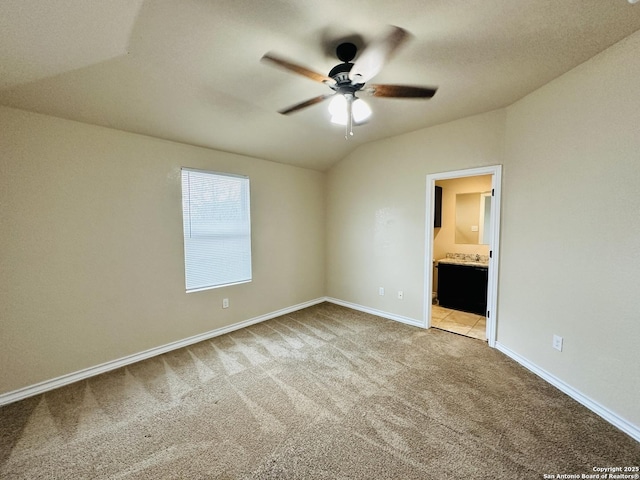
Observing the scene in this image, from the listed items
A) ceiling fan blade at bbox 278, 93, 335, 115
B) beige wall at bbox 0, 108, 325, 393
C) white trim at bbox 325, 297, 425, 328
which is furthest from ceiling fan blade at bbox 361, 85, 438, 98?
white trim at bbox 325, 297, 425, 328

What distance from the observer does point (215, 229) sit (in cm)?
327

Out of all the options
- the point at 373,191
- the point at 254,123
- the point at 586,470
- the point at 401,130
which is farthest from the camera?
the point at 373,191

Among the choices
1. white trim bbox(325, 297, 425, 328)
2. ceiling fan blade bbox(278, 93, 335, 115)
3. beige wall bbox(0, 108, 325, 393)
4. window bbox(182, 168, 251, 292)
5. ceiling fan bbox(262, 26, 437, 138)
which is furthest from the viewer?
white trim bbox(325, 297, 425, 328)

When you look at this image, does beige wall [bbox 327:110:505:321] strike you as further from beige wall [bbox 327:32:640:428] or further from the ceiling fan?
the ceiling fan

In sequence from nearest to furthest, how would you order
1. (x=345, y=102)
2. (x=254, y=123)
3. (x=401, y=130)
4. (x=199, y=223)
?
(x=345, y=102) → (x=254, y=123) → (x=199, y=223) → (x=401, y=130)

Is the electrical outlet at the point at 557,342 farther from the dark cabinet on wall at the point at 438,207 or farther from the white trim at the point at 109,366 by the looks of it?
the white trim at the point at 109,366

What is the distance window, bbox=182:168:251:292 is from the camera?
3.06 meters

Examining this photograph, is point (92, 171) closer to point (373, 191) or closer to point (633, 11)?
point (373, 191)

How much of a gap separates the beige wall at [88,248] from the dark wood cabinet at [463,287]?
3411 millimetres

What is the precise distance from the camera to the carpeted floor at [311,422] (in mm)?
1501

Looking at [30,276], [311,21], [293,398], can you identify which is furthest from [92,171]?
[293,398]

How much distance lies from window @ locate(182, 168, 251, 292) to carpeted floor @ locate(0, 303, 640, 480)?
972 millimetres

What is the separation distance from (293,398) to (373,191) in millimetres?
2978

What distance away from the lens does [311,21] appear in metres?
1.60
